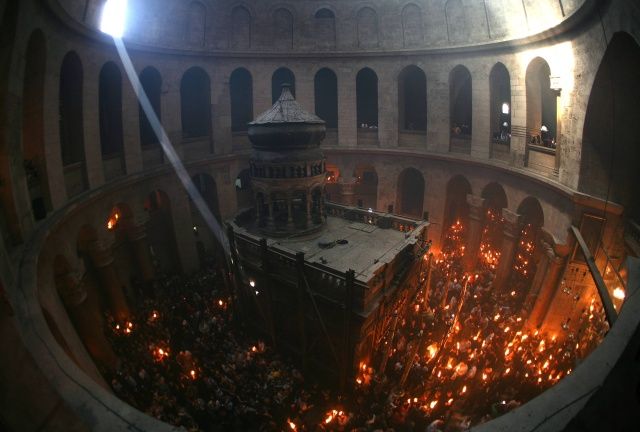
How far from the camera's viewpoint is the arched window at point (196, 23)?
63.2 ft

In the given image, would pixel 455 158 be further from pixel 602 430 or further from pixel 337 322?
pixel 602 430

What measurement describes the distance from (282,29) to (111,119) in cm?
1141

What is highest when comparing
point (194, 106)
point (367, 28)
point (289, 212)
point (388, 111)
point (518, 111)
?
point (367, 28)

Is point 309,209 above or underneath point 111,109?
underneath

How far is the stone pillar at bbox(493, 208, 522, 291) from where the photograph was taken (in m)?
17.0

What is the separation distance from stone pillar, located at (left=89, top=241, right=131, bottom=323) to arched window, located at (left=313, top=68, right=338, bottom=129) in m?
16.1

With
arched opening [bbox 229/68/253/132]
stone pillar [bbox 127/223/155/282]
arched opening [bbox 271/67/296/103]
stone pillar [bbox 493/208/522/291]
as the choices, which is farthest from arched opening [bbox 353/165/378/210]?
stone pillar [bbox 127/223/155/282]

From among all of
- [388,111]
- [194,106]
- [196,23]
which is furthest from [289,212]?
[196,23]

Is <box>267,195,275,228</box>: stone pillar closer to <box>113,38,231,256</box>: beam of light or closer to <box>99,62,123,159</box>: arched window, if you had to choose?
<box>113,38,231,256</box>: beam of light

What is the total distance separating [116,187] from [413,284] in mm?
13465

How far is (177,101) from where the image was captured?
1903 centimetres

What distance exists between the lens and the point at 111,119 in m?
16.8

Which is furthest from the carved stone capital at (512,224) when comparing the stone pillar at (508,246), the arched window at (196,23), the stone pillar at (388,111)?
the arched window at (196,23)

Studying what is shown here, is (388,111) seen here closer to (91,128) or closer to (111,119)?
(111,119)
